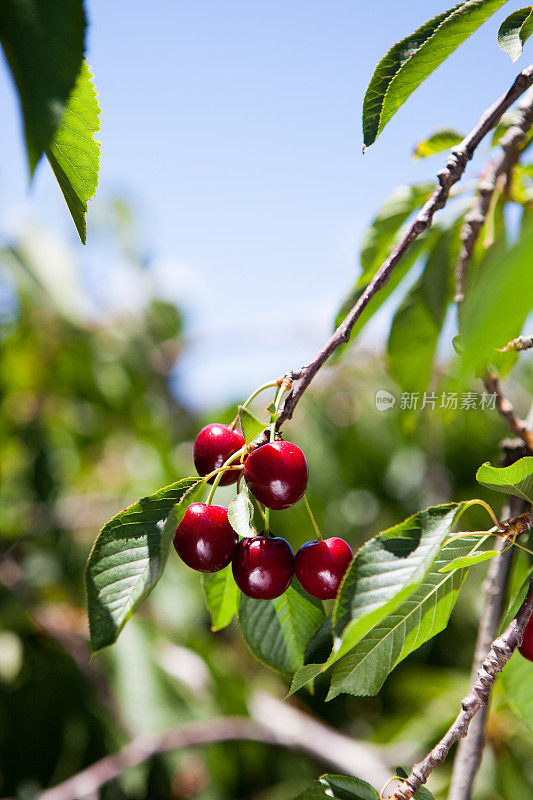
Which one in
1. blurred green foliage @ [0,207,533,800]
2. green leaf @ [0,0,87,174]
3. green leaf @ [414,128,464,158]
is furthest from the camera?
blurred green foliage @ [0,207,533,800]

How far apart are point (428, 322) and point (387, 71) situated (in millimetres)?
504

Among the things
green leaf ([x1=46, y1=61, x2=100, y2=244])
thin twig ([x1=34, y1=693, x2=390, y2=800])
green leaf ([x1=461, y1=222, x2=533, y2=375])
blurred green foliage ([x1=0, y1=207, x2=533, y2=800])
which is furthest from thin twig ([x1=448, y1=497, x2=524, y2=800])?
blurred green foliage ([x1=0, y1=207, x2=533, y2=800])

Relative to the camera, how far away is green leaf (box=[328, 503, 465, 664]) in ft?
1.70

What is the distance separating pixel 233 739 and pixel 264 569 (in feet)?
4.24

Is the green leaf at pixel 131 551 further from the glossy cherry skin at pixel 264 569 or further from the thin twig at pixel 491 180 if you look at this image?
the thin twig at pixel 491 180

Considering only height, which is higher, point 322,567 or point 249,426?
point 249,426

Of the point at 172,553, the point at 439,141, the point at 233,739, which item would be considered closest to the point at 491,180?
the point at 439,141

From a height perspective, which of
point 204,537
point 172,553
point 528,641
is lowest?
point 172,553

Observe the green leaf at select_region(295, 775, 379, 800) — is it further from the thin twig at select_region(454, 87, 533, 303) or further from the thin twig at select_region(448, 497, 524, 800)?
the thin twig at select_region(454, 87, 533, 303)

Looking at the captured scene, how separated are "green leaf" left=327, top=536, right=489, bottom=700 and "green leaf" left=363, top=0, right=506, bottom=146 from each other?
44 cm

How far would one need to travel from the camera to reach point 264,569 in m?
0.60

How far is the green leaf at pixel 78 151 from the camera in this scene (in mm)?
483

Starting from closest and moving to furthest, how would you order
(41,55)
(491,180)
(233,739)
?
(41,55) < (491,180) < (233,739)

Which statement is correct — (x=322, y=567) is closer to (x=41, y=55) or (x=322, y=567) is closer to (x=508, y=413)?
(x=508, y=413)
